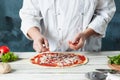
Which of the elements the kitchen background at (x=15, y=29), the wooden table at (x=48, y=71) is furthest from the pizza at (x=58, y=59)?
the kitchen background at (x=15, y=29)

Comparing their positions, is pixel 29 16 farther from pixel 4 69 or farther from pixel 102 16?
pixel 4 69

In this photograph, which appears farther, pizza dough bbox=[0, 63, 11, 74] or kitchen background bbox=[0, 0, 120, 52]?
kitchen background bbox=[0, 0, 120, 52]

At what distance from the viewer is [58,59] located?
1345 mm

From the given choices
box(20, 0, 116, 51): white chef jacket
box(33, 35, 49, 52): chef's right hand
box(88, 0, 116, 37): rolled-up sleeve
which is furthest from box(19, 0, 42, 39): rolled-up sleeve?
box(88, 0, 116, 37): rolled-up sleeve

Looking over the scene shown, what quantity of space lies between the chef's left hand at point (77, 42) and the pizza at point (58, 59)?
0.14 feet

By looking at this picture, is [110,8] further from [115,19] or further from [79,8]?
[115,19]

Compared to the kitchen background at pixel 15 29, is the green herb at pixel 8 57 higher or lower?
lower

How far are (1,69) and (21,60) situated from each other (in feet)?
0.71

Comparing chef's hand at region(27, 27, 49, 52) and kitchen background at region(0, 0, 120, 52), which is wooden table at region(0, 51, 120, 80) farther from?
kitchen background at region(0, 0, 120, 52)

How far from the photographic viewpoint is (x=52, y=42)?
1.67m

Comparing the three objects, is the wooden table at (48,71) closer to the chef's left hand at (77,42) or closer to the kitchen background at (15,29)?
the chef's left hand at (77,42)

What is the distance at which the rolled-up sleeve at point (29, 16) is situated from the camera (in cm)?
159

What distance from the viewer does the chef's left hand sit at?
1405 mm

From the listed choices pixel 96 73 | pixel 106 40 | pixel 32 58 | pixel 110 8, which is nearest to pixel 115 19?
pixel 106 40
